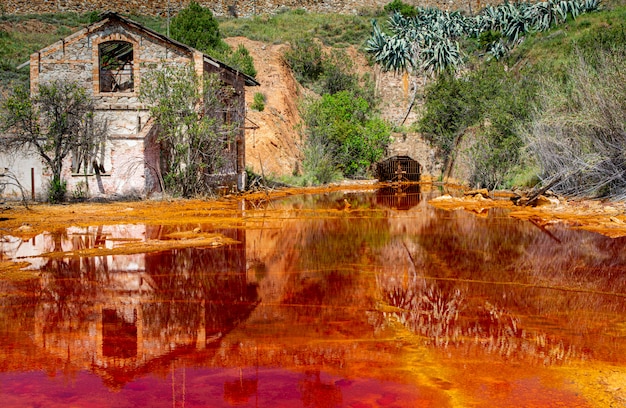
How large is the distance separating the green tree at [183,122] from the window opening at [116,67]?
2.11 metres

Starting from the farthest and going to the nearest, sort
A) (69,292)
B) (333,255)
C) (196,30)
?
(196,30), (333,255), (69,292)

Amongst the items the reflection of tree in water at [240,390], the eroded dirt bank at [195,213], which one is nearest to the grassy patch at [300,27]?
the eroded dirt bank at [195,213]

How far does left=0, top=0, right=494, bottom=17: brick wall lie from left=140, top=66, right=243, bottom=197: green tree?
4018 centimetres

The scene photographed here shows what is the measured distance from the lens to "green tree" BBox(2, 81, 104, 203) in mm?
22328

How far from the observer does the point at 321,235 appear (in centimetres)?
1541

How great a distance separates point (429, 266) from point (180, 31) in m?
37.0

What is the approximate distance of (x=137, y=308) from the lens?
8.59m

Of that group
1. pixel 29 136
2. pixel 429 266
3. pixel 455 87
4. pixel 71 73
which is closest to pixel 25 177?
pixel 29 136

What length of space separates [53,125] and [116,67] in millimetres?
6506

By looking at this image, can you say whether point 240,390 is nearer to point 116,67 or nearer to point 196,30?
point 116,67

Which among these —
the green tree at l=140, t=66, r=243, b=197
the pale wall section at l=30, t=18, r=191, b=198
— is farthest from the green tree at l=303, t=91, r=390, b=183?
the pale wall section at l=30, t=18, r=191, b=198

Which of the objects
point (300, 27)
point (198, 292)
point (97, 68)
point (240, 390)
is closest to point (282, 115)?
point (300, 27)

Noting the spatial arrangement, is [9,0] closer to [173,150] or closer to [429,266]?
[173,150]

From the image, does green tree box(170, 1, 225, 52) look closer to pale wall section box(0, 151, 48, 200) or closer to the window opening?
the window opening
